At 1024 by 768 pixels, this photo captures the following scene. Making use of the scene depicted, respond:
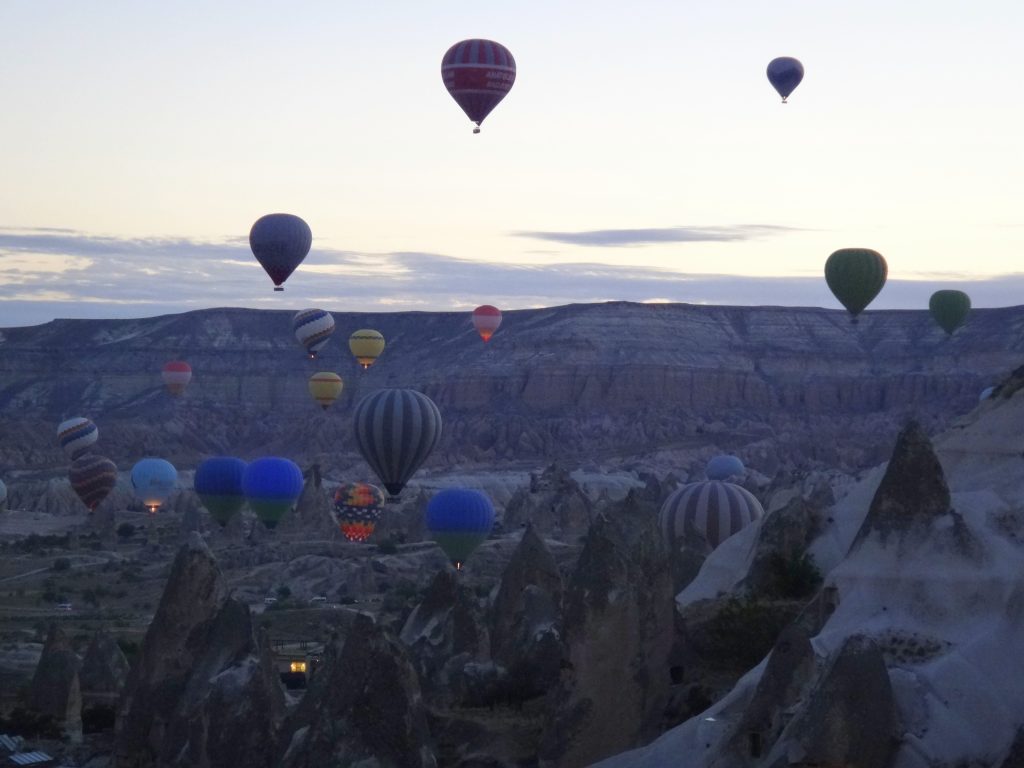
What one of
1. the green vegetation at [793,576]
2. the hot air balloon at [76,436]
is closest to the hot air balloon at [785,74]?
the green vegetation at [793,576]

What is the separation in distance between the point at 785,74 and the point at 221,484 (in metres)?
19.9

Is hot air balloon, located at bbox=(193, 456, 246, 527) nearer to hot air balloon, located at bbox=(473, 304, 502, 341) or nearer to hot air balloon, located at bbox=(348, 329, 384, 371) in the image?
hot air balloon, located at bbox=(348, 329, 384, 371)

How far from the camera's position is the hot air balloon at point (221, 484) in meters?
50.8

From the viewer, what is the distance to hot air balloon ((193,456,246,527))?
50.8 metres

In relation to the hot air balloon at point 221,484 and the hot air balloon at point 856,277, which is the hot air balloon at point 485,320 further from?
the hot air balloon at point 856,277

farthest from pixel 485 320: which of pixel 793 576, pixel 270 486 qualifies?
pixel 793 576

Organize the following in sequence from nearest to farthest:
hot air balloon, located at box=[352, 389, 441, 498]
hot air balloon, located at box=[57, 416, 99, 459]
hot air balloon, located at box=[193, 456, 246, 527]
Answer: hot air balloon, located at box=[352, 389, 441, 498], hot air balloon, located at box=[193, 456, 246, 527], hot air balloon, located at box=[57, 416, 99, 459]

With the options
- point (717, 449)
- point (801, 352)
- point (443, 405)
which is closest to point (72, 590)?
point (717, 449)

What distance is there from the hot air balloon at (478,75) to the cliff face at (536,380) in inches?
2234

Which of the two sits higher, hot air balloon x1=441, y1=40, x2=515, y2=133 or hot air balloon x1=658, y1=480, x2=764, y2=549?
hot air balloon x1=441, y1=40, x2=515, y2=133

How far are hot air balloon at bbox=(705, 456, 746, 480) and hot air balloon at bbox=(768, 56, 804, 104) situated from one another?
30521 millimetres

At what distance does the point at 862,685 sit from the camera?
1446 centimetres

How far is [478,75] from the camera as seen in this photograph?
37.2 meters

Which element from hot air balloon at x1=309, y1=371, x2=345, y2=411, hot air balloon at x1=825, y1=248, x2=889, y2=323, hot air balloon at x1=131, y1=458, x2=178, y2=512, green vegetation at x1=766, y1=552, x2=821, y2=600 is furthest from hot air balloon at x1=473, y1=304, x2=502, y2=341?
green vegetation at x1=766, y1=552, x2=821, y2=600
